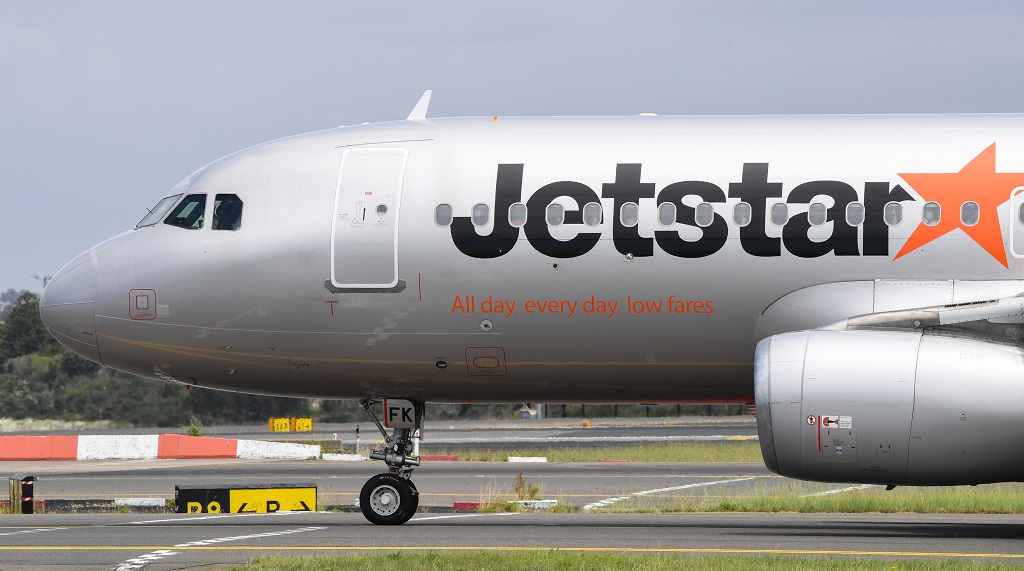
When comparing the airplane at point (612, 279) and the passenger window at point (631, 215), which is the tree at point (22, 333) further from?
the passenger window at point (631, 215)

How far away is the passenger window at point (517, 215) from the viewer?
19062 mm

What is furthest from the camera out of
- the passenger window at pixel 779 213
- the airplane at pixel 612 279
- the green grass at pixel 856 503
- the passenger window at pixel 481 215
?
the green grass at pixel 856 503

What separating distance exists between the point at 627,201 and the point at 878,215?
318cm

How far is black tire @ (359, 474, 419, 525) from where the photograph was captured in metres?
20.3

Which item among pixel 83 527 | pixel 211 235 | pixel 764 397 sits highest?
pixel 211 235

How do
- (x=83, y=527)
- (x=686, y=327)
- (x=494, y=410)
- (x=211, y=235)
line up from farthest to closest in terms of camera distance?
(x=494, y=410), (x=83, y=527), (x=211, y=235), (x=686, y=327)

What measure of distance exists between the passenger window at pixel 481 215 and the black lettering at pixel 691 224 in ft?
7.42

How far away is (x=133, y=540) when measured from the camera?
19.1 m

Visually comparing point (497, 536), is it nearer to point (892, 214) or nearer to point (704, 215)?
point (704, 215)

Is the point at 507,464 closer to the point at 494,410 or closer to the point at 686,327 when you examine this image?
the point at 686,327

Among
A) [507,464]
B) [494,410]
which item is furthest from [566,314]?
[494,410]

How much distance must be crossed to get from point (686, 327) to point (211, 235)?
6726mm

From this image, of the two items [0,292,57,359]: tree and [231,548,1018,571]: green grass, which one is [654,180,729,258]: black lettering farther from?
[0,292,57,359]: tree

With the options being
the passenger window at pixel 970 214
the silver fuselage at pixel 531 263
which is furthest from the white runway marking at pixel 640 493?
the passenger window at pixel 970 214
